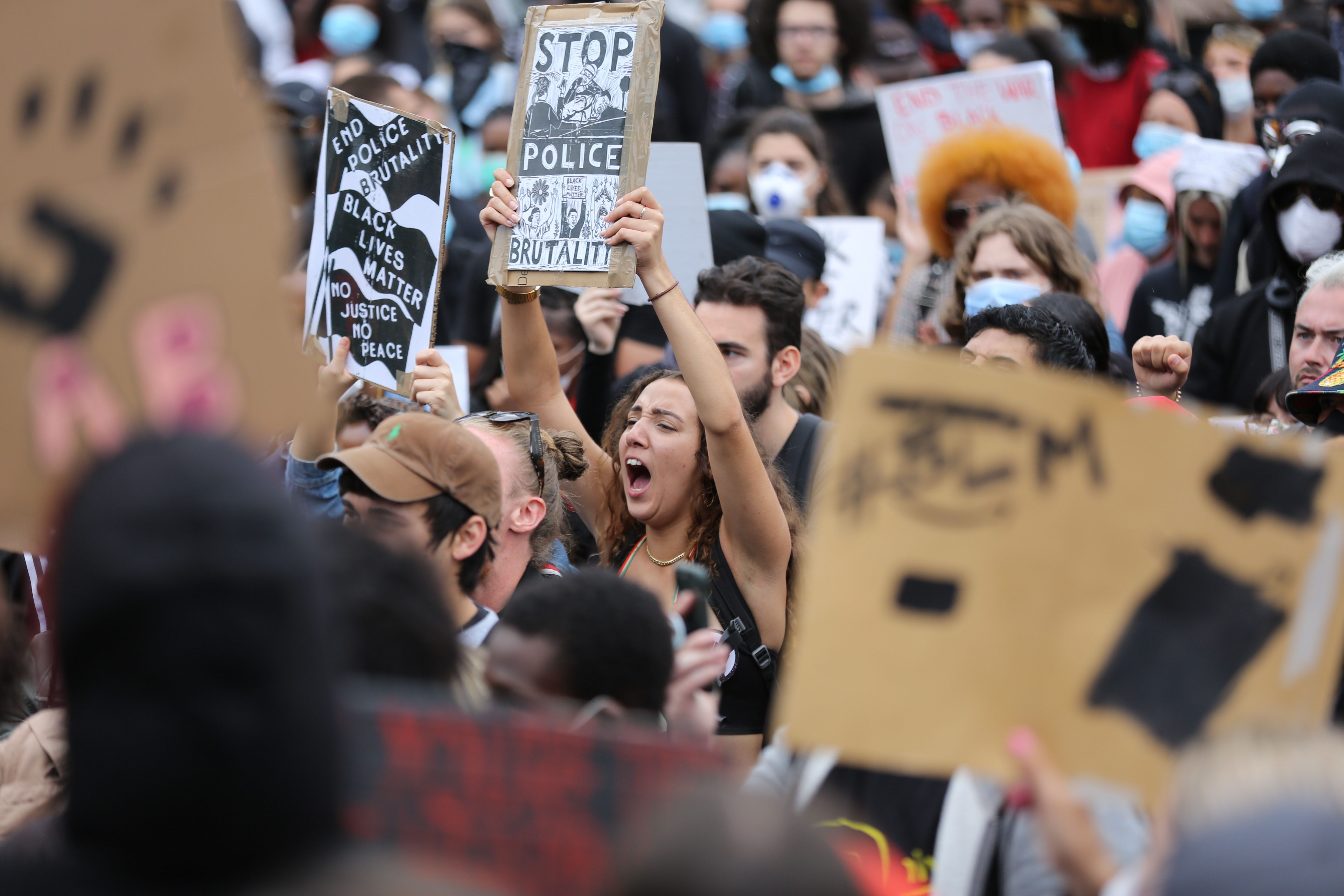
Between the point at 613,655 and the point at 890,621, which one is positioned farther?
the point at 613,655

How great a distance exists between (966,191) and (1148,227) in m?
1.21

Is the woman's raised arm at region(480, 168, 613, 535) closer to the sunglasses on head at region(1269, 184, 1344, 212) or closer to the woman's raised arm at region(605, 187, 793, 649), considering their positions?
the woman's raised arm at region(605, 187, 793, 649)

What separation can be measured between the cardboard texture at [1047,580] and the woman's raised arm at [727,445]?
62.4 inches

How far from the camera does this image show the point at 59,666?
138 centimetres

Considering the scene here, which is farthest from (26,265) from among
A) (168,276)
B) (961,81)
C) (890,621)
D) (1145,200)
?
(1145,200)

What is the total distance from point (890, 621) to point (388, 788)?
674 mm

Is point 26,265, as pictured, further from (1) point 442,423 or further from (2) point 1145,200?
(2) point 1145,200

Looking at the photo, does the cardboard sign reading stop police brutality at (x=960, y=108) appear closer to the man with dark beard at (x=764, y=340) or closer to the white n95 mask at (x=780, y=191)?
the white n95 mask at (x=780, y=191)

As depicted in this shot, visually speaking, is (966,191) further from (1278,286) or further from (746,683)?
(746,683)

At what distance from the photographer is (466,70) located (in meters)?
8.99

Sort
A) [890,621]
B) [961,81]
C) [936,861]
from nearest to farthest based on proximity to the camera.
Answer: [890,621], [936,861], [961,81]

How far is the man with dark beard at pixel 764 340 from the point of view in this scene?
4.38m

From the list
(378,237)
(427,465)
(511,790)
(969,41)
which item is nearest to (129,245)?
(511,790)

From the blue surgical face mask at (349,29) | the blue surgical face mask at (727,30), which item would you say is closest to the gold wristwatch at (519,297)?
the blue surgical face mask at (349,29)
